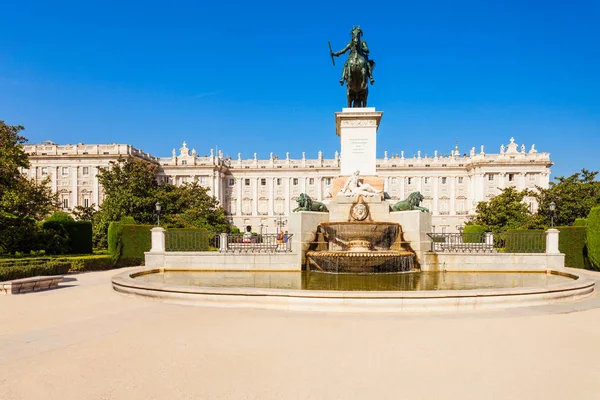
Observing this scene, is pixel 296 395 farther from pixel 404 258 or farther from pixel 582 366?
pixel 404 258

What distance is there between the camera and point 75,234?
23750 millimetres

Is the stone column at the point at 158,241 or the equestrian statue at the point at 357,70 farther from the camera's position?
the equestrian statue at the point at 357,70

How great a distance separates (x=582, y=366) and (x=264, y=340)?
4.20m

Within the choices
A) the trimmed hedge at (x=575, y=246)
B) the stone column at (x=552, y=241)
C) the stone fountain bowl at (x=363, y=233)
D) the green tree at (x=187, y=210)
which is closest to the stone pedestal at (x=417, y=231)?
the stone fountain bowl at (x=363, y=233)

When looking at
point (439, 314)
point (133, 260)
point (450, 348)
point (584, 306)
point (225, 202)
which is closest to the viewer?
point (450, 348)

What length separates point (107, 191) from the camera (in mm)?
33812

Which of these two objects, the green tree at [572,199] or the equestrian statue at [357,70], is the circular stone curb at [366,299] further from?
the green tree at [572,199]

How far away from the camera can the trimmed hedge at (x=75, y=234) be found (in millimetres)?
23031

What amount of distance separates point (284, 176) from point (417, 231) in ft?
275

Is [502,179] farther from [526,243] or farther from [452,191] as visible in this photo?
[526,243]

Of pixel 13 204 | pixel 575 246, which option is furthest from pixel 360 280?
pixel 13 204

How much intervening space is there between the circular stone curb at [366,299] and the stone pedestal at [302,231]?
18.5ft

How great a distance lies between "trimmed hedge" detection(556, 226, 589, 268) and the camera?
20.1 meters

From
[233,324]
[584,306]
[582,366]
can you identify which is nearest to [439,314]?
[582,366]
